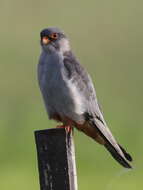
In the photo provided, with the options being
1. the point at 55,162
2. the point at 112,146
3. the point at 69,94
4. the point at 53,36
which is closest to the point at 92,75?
the point at 53,36

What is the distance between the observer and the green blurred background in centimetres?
1460

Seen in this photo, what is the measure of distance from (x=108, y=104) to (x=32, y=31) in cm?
500

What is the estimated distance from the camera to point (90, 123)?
30.4ft

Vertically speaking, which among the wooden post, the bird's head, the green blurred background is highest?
the green blurred background

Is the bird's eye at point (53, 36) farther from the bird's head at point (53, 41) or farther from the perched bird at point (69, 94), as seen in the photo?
the perched bird at point (69, 94)

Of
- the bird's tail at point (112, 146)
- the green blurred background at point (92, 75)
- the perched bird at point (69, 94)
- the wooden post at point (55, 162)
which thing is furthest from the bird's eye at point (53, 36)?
the wooden post at point (55, 162)

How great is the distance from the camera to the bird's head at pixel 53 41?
964 centimetres

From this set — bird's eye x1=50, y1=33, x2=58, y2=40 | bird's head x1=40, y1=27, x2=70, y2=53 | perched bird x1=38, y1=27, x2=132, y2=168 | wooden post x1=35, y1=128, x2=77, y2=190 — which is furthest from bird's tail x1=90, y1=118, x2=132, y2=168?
wooden post x1=35, y1=128, x2=77, y2=190

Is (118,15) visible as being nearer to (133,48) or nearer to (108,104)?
(133,48)

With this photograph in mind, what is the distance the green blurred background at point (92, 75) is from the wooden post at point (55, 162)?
2776mm

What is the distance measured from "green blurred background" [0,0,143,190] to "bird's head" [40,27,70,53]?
4.34ft

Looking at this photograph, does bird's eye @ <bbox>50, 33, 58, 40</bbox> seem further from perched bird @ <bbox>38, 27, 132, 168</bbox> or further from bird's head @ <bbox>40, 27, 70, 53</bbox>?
perched bird @ <bbox>38, 27, 132, 168</bbox>

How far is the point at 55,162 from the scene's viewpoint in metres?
7.27

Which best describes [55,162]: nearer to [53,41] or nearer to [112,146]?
[112,146]
